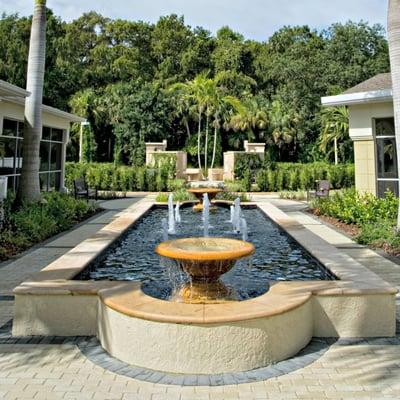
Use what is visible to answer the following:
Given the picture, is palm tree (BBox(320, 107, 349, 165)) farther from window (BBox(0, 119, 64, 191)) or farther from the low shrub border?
window (BBox(0, 119, 64, 191))

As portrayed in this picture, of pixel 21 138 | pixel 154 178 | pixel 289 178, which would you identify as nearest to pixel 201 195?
pixel 21 138

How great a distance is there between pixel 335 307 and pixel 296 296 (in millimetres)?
565

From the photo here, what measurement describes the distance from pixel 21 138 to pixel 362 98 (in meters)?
13.0

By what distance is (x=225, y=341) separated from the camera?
12.8 ft

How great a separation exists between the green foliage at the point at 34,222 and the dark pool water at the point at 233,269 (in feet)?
7.20

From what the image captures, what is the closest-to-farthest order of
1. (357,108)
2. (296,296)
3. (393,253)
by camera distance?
(296,296) < (393,253) < (357,108)

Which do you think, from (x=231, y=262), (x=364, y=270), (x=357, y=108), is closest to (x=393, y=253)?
(x=364, y=270)

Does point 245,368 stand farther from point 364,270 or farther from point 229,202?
point 229,202

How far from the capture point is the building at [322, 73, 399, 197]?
14.2 metres

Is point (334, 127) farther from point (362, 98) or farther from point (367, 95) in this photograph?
point (367, 95)

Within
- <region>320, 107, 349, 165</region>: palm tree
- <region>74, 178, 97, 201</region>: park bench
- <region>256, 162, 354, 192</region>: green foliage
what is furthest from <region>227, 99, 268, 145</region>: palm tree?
<region>74, 178, 97, 201</region>: park bench

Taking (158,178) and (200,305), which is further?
(158,178)

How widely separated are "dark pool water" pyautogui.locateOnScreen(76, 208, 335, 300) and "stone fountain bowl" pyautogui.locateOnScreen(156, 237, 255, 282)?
2.64 ft

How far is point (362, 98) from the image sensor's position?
14.0m
